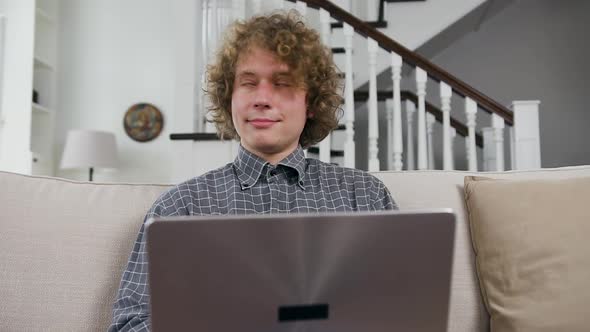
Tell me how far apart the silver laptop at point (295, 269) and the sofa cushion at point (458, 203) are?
66 centimetres

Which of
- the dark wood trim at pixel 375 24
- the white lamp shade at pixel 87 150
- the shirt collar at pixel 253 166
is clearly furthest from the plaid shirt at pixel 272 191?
the white lamp shade at pixel 87 150

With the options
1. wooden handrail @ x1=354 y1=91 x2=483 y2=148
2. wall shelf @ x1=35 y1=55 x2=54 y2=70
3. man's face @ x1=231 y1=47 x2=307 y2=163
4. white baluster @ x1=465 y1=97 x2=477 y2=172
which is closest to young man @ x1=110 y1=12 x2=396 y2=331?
man's face @ x1=231 y1=47 x2=307 y2=163

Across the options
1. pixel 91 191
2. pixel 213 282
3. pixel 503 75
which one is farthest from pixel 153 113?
pixel 213 282

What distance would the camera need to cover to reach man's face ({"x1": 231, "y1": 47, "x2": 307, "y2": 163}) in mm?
1186

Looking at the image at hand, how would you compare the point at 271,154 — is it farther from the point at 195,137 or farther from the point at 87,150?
the point at 87,150

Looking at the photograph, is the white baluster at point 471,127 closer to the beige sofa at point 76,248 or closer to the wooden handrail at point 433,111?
the wooden handrail at point 433,111

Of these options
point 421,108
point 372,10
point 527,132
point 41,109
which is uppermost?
point 372,10

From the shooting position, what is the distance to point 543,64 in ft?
14.1

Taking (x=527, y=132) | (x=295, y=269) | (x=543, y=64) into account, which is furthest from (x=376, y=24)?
(x=295, y=269)

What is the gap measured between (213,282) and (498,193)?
865 millimetres

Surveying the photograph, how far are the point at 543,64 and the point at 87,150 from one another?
135 inches

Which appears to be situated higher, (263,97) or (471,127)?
(471,127)

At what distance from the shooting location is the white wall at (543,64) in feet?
13.8

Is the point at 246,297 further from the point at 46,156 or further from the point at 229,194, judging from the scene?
the point at 46,156
